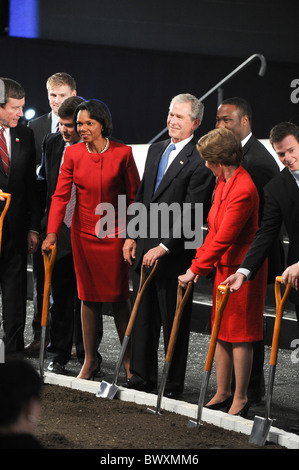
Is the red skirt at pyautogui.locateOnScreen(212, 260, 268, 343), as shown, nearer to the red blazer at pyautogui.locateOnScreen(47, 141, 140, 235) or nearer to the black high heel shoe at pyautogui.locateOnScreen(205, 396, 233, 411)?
the black high heel shoe at pyautogui.locateOnScreen(205, 396, 233, 411)

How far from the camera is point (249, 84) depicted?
38.6 feet

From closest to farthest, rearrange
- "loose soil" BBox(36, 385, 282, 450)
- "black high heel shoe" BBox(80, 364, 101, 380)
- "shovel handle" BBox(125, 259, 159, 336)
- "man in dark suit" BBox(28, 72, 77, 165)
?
"loose soil" BBox(36, 385, 282, 450) → "shovel handle" BBox(125, 259, 159, 336) → "black high heel shoe" BBox(80, 364, 101, 380) → "man in dark suit" BBox(28, 72, 77, 165)

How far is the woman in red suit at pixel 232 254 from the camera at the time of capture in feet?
15.1

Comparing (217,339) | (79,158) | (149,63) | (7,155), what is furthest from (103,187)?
(149,63)

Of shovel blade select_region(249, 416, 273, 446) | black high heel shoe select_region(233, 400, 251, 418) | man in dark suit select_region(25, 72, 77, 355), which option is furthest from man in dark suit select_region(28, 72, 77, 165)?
shovel blade select_region(249, 416, 273, 446)

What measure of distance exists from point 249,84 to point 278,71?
1.26 feet

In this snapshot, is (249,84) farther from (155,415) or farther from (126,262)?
(155,415)

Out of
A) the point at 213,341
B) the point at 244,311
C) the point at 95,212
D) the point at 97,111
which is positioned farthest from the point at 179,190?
the point at 213,341

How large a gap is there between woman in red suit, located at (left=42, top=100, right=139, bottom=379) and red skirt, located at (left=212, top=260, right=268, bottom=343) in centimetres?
83

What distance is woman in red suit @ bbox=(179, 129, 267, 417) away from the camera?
4594 millimetres

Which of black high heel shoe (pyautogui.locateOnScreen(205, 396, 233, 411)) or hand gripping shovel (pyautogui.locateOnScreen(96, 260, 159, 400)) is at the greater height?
hand gripping shovel (pyautogui.locateOnScreen(96, 260, 159, 400))

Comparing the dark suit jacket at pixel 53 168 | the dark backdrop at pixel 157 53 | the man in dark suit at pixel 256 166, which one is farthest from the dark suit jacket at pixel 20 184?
the dark backdrop at pixel 157 53

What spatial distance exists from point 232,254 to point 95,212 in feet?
3.03

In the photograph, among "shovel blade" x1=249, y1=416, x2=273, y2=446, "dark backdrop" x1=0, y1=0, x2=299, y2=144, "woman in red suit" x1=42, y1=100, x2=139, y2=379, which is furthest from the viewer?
"dark backdrop" x1=0, y1=0, x2=299, y2=144
